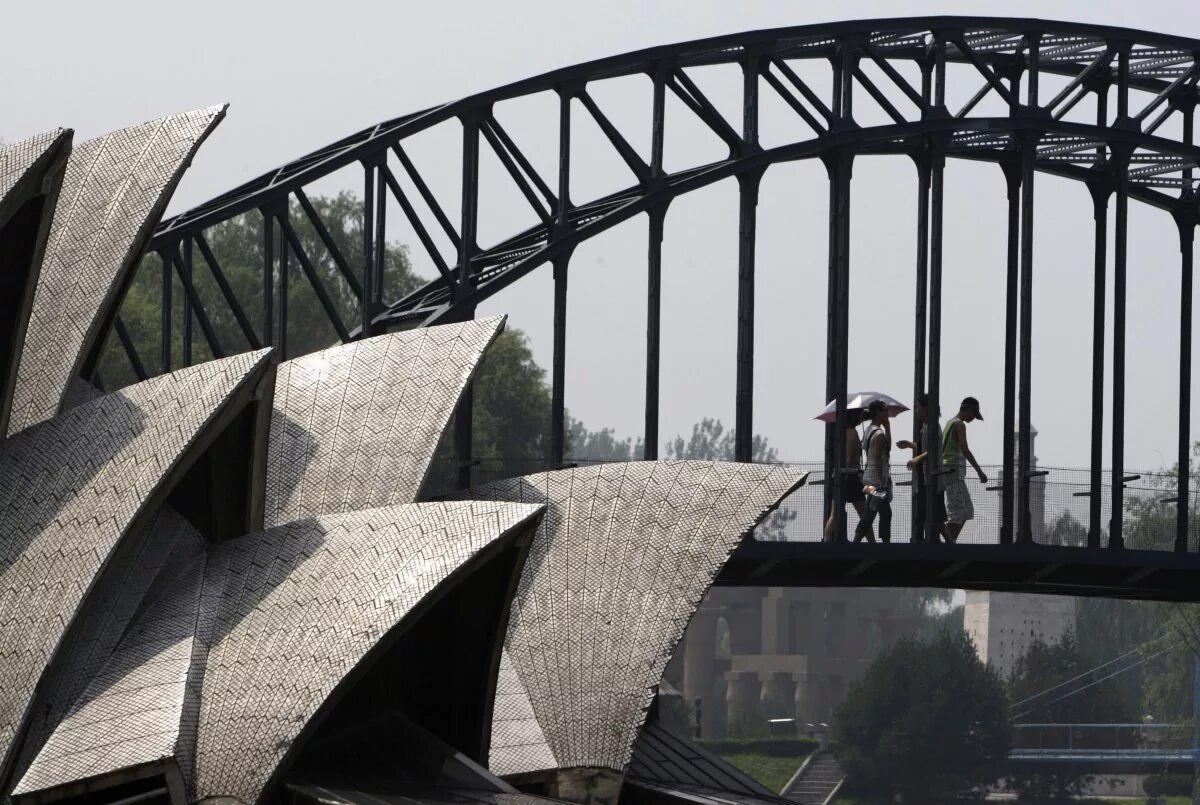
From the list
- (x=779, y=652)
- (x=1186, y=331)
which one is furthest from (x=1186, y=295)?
(x=779, y=652)

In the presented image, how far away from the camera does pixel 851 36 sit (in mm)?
30656

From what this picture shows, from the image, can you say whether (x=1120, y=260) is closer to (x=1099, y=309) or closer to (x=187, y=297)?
(x=1099, y=309)

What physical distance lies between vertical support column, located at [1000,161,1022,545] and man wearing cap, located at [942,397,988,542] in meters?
2.31

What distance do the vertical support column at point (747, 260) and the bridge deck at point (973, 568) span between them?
2198 millimetres

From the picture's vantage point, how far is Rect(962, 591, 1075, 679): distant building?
110 metres

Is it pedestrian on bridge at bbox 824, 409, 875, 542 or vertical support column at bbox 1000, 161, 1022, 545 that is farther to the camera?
vertical support column at bbox 1000, 161, 1022, 545

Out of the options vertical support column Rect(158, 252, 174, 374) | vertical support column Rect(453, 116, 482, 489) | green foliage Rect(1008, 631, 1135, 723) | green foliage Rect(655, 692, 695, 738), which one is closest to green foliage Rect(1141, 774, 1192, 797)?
green foliage Rect(1008, 631, 1135, 723)

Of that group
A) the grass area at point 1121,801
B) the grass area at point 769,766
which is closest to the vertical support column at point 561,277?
the grass area at point 769,766

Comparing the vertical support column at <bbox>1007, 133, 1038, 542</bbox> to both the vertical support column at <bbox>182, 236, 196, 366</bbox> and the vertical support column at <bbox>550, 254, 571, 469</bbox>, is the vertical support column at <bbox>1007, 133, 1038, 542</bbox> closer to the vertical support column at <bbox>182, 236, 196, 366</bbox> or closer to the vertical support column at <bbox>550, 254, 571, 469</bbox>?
the vertical support column at <bbox>550, 254, 571, 469</bbox>

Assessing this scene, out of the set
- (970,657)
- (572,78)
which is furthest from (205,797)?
(970,657)

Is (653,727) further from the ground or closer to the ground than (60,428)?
closer to the ground

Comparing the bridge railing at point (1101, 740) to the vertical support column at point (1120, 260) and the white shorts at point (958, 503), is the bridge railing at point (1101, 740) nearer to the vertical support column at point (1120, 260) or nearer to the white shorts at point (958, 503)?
the vertical support column at point (1120, 260)

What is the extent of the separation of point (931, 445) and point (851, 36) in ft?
18.7

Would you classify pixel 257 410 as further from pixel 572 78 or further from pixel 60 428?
pixel 572 78
